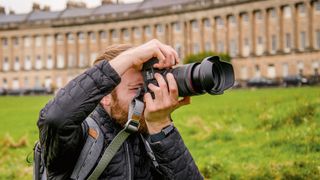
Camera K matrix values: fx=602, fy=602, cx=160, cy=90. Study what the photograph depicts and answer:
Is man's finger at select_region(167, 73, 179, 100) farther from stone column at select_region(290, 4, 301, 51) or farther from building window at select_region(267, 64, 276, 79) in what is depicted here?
building window at select_region(267, 64, 276, 79)

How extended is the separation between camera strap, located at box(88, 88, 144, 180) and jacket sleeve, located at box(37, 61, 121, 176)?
0.17 metres

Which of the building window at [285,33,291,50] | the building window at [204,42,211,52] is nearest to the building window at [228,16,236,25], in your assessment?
the building window at [204,42,211,52]

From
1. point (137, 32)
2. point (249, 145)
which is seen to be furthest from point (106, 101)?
point (137, 32)

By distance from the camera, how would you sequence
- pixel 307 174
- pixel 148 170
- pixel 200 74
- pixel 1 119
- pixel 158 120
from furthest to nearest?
pixel 1 119, pixel 307 174, pixel 148 170, pixel 158 120, pixel 200 74

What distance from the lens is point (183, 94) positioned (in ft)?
11.3

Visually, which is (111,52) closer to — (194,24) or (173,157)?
(173,157)

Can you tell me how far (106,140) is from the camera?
143 inches

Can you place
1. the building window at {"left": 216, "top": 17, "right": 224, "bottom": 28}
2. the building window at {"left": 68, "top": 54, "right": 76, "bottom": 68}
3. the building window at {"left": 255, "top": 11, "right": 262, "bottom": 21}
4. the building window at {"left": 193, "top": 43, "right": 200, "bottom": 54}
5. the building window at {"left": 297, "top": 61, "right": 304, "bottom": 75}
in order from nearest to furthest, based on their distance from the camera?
the building window at {"left": 297, "top": 61, "right": 304, "bottom": 75}, the building window at {"left": 255, "top": 11, "right": 262, "bottom": 21}, the building window at {"left": 216, "top": 17, "right": 224, "bottom": 28}, the building window at {"left": 193, "top": 43, "right": 200, "bottom": 54}, the building window at {"left": 68, "top": 54, "right": 76, "bottom": 68}

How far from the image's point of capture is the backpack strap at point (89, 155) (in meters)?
3.50

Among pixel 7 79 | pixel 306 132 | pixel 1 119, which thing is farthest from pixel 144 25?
pixel 306 132

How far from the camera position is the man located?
336 cm

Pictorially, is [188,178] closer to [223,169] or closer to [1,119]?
[223,169]

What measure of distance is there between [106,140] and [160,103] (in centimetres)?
43

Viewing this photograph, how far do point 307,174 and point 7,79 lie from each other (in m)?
87.6
